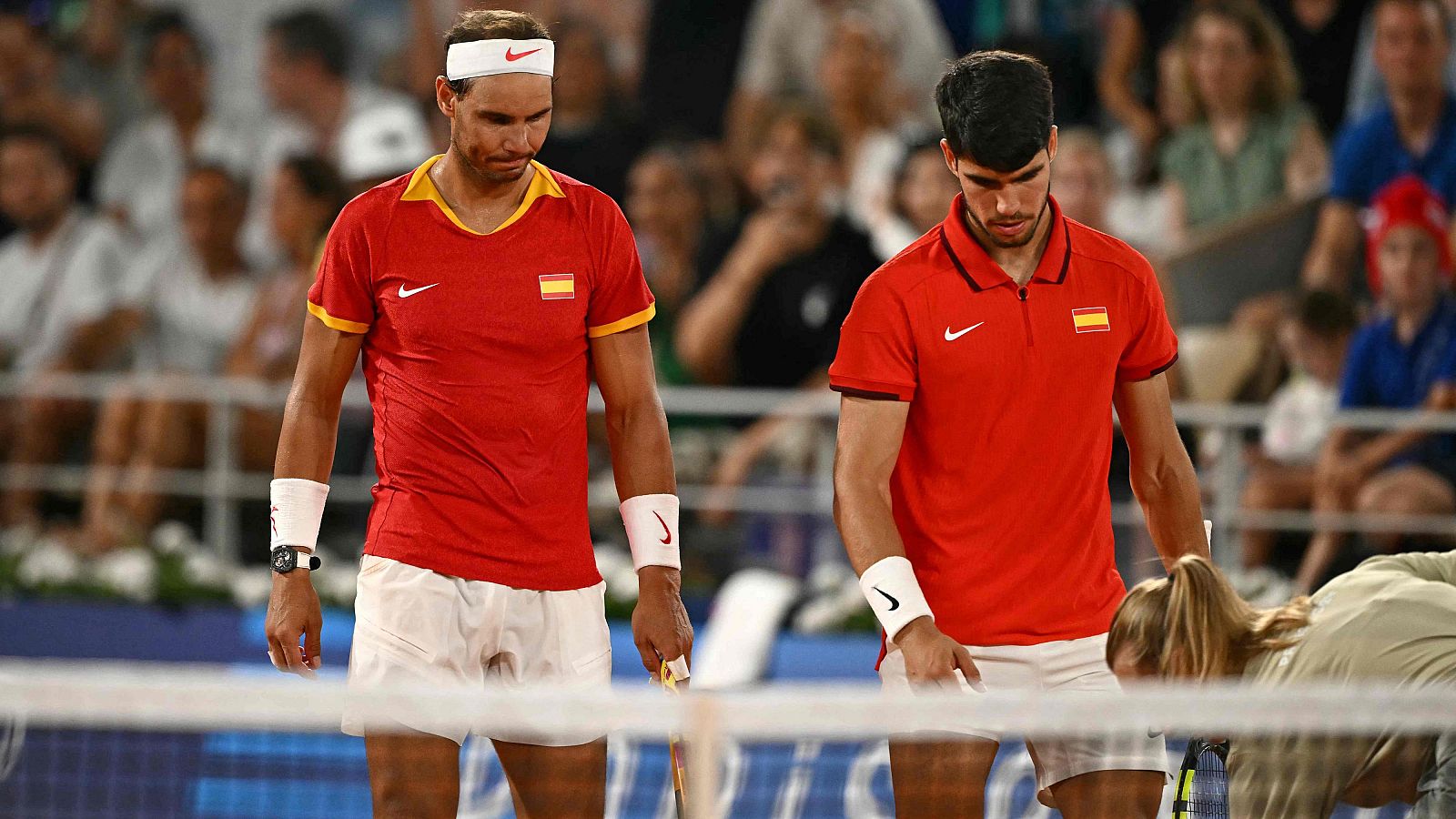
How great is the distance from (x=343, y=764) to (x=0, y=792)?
1.23m

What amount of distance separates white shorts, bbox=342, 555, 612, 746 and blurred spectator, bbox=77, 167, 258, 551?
624 centimetres

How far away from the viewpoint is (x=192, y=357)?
11180 millimetres

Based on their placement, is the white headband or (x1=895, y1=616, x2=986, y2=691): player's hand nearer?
(x1=895, y1=616, x2=986, y2=691): player's hand

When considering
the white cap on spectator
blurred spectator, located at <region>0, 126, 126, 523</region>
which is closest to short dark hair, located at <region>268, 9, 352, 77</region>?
blurred spectator, located at <region>0, 126, 126, 523</region>

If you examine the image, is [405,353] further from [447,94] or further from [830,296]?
[830,296]

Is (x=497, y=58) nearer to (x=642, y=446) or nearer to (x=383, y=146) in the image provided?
(x=642, y=446)

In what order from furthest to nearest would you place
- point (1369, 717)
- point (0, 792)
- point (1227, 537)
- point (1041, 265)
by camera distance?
point (1227, 537) < point (0, 792) < point (1041, 265) < point (1369, 717)

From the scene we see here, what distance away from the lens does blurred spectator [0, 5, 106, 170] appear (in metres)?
12.2

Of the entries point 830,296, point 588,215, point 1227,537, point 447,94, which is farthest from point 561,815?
point 830,296

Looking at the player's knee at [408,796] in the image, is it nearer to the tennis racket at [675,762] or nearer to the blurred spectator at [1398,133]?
the tennis racket at [675,762]

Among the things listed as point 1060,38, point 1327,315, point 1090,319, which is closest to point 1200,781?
point 1090,319

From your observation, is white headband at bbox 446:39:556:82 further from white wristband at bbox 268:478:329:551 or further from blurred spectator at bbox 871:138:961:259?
blurred spectator at bbox 871:138:961:259

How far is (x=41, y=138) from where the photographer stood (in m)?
11.6

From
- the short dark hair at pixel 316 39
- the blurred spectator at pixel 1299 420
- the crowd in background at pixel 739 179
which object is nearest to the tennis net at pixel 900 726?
the blurred spectator at pixel 1299 420
